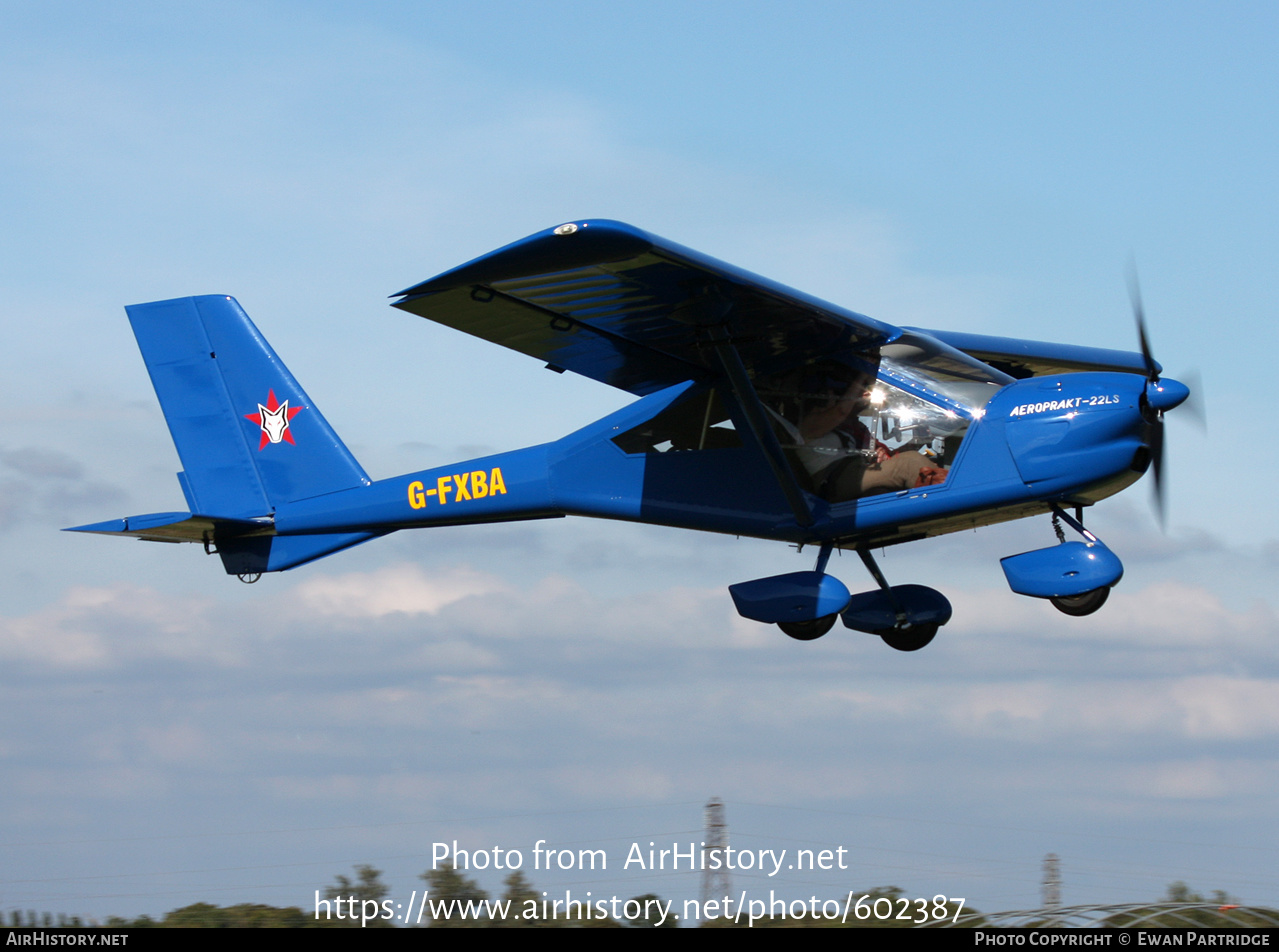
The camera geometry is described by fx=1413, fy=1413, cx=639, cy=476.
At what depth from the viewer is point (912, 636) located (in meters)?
11.5

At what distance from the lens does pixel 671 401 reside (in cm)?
1154

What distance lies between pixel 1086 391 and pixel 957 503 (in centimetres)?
120

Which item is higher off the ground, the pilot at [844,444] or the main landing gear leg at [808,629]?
the pilot at [844,444]

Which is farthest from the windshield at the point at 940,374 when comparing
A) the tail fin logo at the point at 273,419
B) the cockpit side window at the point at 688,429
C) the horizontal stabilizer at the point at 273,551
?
the tail fin logo at the point at 273,419

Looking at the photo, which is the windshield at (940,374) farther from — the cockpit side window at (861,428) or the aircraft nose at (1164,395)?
the aircraft nose at (1164,395)

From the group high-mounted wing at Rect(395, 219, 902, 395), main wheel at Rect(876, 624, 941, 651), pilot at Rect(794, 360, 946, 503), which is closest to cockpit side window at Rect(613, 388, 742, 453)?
high-mounted wing at Rect(395, 219, 902, 395)

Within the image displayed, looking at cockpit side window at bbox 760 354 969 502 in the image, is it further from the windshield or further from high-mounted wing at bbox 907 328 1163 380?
high-mounted wing at bbox 907 328 1163 380

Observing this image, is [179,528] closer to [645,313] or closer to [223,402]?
[223,402]

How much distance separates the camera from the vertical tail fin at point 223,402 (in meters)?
13.8

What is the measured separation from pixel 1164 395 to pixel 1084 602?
156 cm

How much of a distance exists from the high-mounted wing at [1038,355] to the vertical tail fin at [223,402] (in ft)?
20.3
